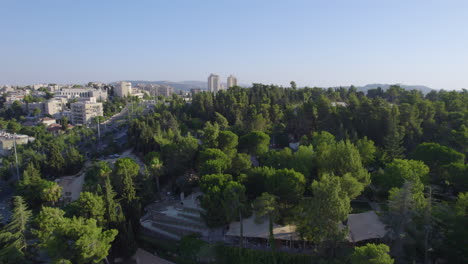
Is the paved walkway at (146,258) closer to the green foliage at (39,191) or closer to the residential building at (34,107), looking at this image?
the green foliage at (39,191)

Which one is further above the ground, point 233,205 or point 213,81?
point 213,81

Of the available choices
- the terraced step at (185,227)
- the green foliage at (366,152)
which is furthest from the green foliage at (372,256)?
the green foliage at (366,152)

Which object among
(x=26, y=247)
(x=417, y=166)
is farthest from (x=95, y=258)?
(x=417, y=166)

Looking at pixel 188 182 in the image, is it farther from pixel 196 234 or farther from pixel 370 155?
pixel 370 155

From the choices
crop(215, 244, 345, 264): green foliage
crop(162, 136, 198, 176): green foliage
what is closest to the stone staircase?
crop(215, 244, 345, 264): green foliage

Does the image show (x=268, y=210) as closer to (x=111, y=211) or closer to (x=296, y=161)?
(x=296, y=161)

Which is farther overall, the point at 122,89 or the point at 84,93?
the point at 122,89

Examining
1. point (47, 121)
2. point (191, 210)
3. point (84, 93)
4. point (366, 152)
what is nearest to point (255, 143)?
point (366, 152)

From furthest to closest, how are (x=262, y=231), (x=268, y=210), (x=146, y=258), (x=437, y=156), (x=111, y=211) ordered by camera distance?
→ (x=437, y=156) < (x=146, y=258) < (x=111, y=211) < (x=262, y=231) < (x=268, y=210)
